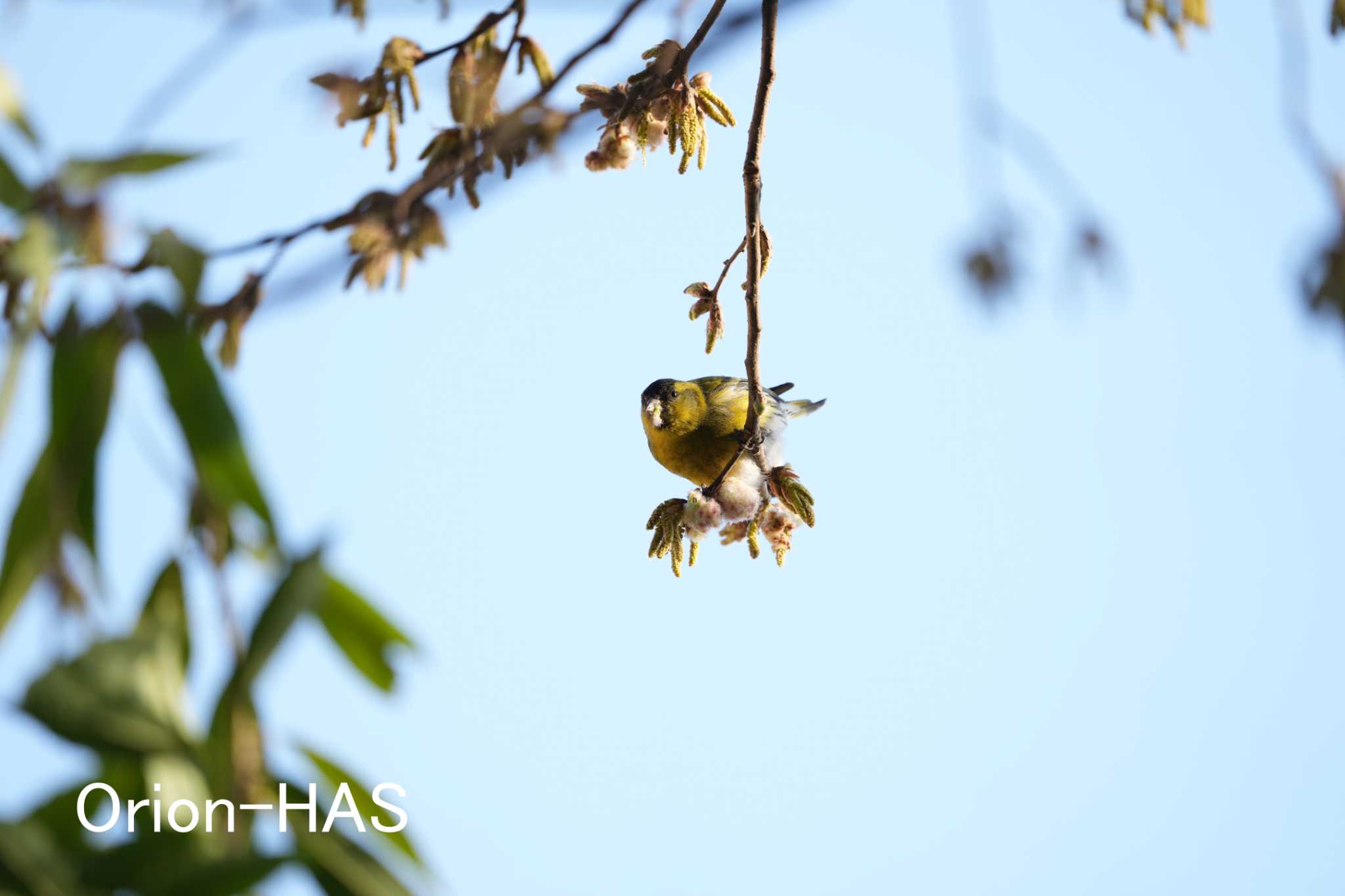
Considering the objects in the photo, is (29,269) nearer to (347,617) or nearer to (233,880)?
(347,617)

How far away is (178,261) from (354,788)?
828 mm

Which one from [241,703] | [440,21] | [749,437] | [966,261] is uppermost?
[440,21]

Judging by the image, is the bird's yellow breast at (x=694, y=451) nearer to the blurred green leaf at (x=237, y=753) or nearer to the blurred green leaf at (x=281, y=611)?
the blurred green leaf at (x=281, y=611)

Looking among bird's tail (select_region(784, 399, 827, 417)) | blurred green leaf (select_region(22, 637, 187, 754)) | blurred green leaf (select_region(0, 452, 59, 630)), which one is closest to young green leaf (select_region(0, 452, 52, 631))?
blurred green leaf (select_region(0, 452, 59, 630))

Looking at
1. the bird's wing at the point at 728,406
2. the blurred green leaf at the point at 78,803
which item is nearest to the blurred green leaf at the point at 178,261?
the blurred green leaf at the point at 78,803

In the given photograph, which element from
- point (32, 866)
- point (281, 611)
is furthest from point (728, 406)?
point (32, 866)

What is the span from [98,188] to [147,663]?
0.81 meters

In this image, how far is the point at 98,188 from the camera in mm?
1936

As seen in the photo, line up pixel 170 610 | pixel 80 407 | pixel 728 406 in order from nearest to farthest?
pixel 170 610, pixel 80 407, pixel 728 406

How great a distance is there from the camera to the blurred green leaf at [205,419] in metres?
2.00

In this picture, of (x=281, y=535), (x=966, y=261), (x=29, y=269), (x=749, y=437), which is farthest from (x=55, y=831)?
(x=966, y=261)

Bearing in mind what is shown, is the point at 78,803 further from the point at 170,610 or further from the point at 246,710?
the point at 246,710

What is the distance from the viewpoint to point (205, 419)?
2.12m

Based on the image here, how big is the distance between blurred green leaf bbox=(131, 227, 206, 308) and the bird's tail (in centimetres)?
286
